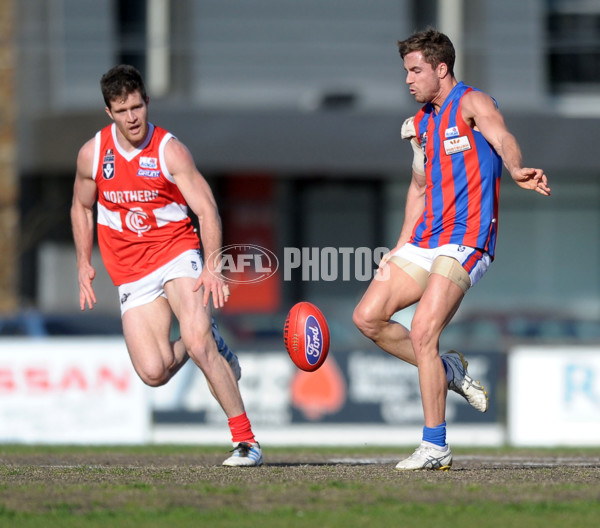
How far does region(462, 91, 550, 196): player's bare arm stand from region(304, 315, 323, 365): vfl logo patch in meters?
1.62

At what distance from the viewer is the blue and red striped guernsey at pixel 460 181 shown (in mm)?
7145

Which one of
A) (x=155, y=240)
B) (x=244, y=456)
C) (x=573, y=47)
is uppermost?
(x=573, y=47)

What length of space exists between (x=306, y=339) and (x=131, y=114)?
1.77 meters

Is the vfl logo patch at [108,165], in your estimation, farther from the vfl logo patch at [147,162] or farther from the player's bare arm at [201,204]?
Result: the player's bare arm at [201,204]

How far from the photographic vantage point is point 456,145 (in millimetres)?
A: 7152

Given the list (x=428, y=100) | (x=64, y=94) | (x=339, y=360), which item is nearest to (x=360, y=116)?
(x=64, y=94)

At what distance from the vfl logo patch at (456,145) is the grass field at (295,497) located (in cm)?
186

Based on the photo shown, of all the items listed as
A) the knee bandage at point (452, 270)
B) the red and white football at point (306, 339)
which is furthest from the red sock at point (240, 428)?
the knee bandage at point (452, 270)

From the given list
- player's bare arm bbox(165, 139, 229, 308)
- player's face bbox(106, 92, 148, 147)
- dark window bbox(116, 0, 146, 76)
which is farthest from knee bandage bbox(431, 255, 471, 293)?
dark window bbox(116, 0, 146, 76)

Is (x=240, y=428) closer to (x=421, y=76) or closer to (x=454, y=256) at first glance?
(x=454, y=256)

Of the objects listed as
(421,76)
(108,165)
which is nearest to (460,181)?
(421,76)

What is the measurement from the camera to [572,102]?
27.1 metres

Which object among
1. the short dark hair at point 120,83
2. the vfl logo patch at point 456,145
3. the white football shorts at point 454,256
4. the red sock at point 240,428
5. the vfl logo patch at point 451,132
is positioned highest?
the short dark hair at point 120,83

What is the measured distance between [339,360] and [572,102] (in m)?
13.6
